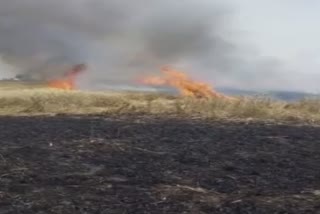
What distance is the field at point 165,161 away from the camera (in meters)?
6.20

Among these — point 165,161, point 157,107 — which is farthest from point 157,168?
point 157,107

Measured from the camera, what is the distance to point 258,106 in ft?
48.1

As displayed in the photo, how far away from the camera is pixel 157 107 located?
1565 cm

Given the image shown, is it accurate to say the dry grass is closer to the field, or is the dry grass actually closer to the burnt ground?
the field

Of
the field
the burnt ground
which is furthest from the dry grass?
the burnt ground

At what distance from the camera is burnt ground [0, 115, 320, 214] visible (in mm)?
6137

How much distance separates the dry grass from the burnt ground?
211 centimetres

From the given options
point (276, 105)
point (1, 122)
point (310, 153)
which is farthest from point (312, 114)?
point (1, 122)

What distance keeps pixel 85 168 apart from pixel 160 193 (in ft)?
5.05

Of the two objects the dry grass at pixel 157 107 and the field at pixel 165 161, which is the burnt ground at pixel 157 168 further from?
the dry grass at pixel 157 107

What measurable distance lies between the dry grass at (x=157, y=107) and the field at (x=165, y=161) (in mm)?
59

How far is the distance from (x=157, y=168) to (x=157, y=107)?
778 cm

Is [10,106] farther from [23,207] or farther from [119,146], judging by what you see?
[23,207]

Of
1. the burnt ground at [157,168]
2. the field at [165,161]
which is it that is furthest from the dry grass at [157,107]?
the burnt ground at [157,168]
